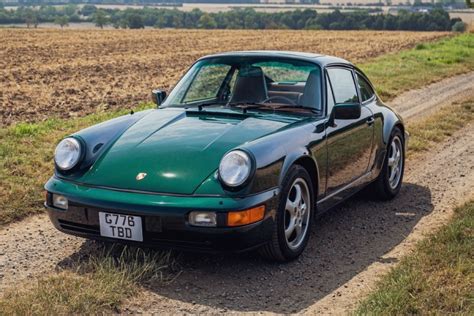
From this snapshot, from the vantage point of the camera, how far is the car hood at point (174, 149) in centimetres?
433

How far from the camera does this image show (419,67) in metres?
18.1

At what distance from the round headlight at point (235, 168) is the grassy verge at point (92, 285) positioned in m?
0.71

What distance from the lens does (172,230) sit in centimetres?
416

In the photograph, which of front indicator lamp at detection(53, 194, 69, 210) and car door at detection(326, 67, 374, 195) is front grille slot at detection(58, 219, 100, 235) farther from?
car door at detection(326, 67, 374, 195)

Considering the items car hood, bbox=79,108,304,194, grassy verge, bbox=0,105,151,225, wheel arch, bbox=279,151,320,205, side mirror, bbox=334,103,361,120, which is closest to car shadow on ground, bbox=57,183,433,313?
wheel arch, bbox=279,151,320,205

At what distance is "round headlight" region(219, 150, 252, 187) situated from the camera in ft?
13.8

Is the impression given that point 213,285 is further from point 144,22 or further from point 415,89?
point 144,22

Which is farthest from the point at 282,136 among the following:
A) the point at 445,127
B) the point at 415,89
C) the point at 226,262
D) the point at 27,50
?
the point at 27,50

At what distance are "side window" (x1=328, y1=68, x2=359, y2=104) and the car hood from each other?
662 millimetres

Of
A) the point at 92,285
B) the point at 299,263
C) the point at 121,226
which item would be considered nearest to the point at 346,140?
the point at 299,263

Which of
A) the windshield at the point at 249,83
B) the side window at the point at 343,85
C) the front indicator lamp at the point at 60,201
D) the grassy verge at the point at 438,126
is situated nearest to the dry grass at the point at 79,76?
the grassy verge at the point at 438,126

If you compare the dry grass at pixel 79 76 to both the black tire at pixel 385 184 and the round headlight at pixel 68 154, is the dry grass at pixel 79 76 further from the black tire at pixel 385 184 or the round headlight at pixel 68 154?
the black tire at pixel 385 184

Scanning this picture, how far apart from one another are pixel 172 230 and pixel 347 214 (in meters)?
2.29

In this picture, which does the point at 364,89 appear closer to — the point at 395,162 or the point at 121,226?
the point at 395,162
